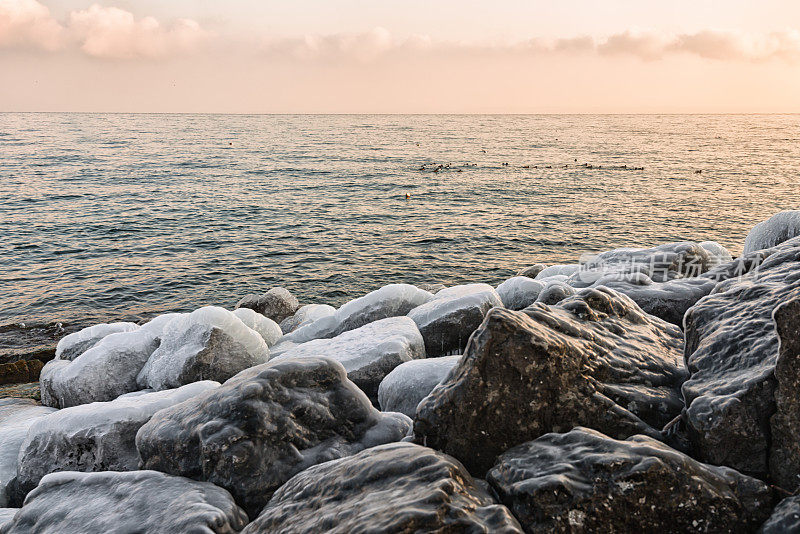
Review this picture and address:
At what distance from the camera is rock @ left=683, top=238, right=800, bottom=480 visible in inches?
128

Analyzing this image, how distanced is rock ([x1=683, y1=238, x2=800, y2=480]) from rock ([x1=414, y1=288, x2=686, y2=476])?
36 cm

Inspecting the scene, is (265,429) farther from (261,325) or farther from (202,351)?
(261,325)

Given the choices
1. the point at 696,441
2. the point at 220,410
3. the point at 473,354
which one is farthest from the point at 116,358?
the point at 696,441

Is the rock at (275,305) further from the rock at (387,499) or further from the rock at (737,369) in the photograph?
the rock at (737,369)

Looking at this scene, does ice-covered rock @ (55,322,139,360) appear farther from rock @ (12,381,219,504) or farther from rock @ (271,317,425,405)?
rock @ (271,317,425,405)

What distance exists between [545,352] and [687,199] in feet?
110

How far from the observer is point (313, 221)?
2680cm

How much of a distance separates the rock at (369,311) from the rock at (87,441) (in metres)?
3.87

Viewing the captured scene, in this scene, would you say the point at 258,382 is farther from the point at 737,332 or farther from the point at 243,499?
the point at 737,332

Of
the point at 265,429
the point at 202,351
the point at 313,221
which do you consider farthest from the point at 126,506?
the point at 313,221

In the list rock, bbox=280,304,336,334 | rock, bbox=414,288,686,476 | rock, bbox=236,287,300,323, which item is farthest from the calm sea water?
rock, bbox=414,288,686,476

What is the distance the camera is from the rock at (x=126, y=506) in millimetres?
3510

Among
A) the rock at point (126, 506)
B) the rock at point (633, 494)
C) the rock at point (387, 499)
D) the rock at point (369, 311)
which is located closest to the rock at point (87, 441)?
the rock at point (126, 506)

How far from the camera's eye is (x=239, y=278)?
18.0 meters
